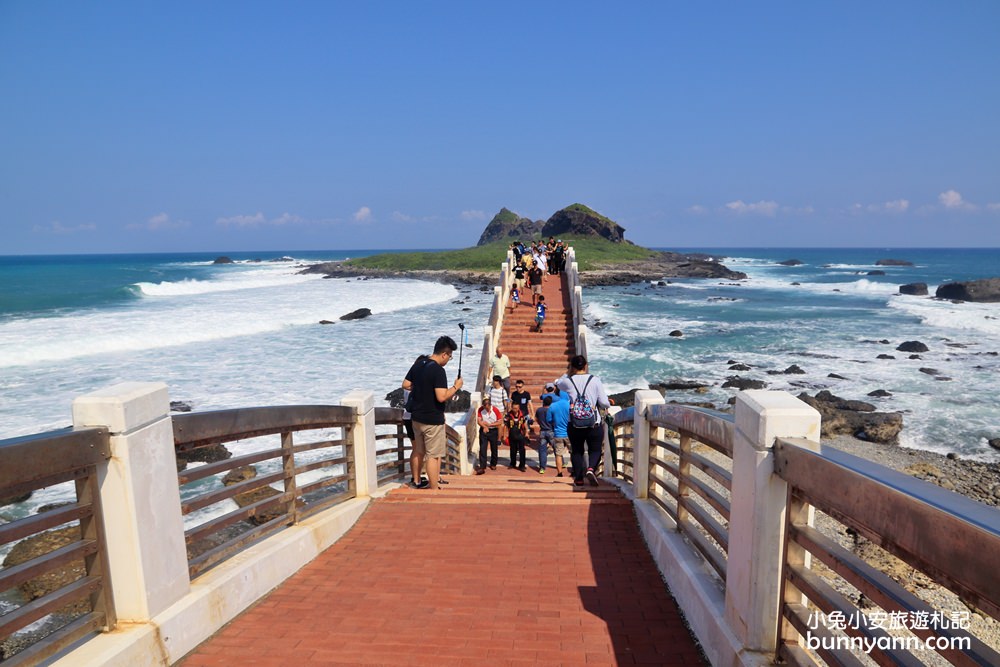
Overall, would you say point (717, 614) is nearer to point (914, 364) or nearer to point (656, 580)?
point (656, 580)

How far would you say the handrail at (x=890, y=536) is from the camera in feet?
5.21

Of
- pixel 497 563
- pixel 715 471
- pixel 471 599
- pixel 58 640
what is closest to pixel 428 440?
pixel 497 563

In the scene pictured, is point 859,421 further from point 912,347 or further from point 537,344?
point 912,347

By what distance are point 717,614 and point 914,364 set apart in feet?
105

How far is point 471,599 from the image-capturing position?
432 cm

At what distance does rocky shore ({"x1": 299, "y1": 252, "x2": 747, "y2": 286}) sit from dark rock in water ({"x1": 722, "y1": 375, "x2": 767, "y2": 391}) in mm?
47785

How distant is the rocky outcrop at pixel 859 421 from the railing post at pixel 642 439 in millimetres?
13350

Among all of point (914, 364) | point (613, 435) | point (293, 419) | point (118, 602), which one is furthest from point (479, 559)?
point (914, 364)

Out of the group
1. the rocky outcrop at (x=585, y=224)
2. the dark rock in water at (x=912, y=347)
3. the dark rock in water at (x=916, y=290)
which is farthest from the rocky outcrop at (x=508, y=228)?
the dark rock in water at (x=912, y=347)

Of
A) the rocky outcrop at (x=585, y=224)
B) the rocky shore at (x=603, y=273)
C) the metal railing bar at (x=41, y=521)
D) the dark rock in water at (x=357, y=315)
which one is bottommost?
the dark rock in water at (x=357, y=315)

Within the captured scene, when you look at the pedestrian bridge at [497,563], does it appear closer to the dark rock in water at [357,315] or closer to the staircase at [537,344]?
the staircase at [537,344]

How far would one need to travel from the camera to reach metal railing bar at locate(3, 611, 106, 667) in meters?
2.56

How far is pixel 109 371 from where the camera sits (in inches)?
1097

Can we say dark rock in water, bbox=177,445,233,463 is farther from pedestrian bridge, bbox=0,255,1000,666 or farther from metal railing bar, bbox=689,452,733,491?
metal railing bar, bbox=689,452,733,491
